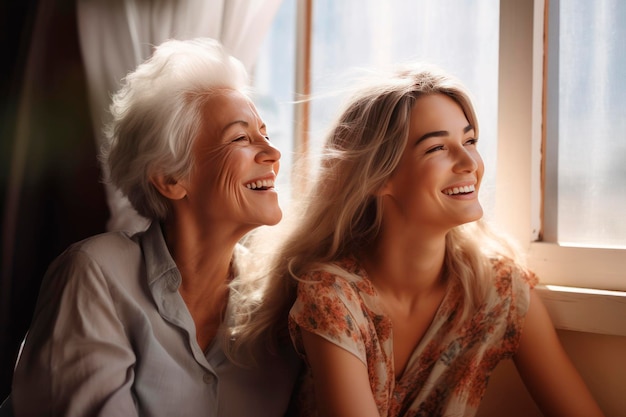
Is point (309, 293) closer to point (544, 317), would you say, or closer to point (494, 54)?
point (544, 317)

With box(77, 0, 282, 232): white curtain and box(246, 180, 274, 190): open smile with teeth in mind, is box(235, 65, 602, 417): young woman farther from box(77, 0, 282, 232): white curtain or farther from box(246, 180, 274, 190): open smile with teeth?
box(77, 0, 282, 232): white curtain

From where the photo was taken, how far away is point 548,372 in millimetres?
1334

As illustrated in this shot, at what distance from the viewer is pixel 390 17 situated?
1.98 metres

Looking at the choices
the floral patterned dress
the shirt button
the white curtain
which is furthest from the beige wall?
the white curtain

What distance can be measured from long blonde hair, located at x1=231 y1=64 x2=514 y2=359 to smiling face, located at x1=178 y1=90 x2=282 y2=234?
0.33ft

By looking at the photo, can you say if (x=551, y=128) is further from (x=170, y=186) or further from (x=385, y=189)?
(x=170, y=186)

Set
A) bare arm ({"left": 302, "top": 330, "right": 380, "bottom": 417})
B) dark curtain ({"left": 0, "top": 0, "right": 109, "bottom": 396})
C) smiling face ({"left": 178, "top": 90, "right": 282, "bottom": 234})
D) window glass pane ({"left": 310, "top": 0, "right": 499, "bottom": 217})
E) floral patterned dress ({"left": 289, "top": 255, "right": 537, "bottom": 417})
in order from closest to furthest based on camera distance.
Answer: bare arm ({"left": 302, "top": 330, "right": 380, "bottom": 417}), floral patterned dress ({"left": 289, "top": 255, "right": 537, "bottom": 417}), smiling face ({"left": 178, "top": 90, "right": 282, "bottom": 234}), window glass pane ({"left": 310, "top": 0, "right": 499, "bottom": 217}), dark curtain ({"left": 0, "top": 0, "right": 109, "bottom": 396})

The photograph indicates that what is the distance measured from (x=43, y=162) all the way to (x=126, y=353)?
139cm

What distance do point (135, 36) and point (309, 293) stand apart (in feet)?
4.24

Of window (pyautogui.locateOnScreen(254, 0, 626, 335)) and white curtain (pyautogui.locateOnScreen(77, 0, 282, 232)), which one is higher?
white curtain (pyautogui.locateOnScreen(77, 0, 282, 232))

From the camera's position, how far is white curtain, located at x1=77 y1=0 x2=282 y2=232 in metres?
2.12

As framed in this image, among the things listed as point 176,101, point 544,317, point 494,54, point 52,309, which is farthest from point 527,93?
point 52,309

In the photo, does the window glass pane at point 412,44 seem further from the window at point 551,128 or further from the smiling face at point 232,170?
the smiling face at point 232,170

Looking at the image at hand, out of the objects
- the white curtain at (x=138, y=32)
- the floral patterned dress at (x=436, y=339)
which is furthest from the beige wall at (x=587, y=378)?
the white curtain at (x=138, y=32)
